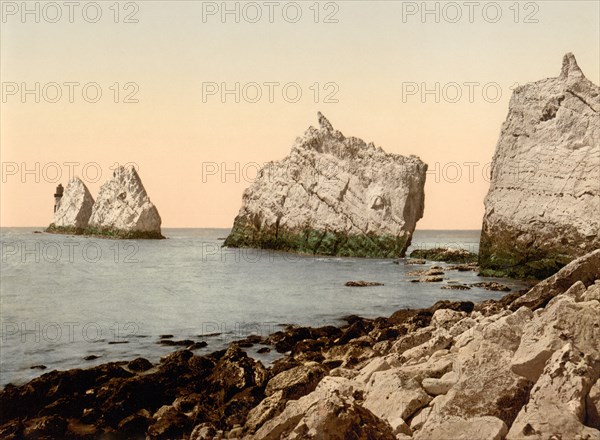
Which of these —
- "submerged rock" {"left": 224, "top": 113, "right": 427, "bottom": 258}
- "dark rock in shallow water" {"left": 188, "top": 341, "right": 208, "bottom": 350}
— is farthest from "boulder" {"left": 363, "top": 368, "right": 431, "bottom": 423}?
"submerged rock" {"left": 224, "top": 113, "right": 427, "bottom": 258}

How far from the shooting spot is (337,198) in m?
48.8

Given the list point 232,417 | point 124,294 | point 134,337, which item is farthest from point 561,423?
point 124,294

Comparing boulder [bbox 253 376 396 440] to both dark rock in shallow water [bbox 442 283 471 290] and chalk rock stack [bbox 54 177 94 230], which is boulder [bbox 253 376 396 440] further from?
chalk rock stack [bbox 54 177 94 230]

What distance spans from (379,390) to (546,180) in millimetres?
20530

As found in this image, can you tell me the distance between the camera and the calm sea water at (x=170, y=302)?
1436 centimetres

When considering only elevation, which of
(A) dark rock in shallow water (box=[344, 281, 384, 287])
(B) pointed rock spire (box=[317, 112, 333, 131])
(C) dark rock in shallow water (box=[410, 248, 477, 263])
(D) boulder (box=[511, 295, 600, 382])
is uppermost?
(B) pointed rock spire (box=[317, 112, 333, 131])

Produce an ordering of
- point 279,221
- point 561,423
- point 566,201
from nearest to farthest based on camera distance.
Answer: point 561,423, point 566,201, point 279,221

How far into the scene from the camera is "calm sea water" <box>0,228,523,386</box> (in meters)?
14.4

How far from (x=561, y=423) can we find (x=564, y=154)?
21665mm

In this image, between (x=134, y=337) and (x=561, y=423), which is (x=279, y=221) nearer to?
(x=134, y=337)

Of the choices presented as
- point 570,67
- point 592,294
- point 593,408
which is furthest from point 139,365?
point 570,67

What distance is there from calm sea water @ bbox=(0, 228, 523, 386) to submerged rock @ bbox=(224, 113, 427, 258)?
6.48 meters

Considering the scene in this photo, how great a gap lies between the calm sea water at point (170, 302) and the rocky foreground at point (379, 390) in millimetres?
2481

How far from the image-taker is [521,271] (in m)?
25.8
